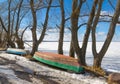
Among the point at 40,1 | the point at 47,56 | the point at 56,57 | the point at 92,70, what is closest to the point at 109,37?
the point at 92,70

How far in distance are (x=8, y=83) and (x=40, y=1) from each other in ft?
39.5

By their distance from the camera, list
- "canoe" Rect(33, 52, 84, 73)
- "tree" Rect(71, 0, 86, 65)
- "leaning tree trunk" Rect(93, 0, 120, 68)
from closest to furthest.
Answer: "leaning tree trunk" Rect(93, 0, 120, 68)
"canoe" Rect(33, 52, 84, 73)
"tree" Rect(71, 0, 86, 65)

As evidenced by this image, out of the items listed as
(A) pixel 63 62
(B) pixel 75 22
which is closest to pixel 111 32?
(B) pixel 75 22

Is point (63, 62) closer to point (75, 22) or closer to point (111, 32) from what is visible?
point (75, 22)

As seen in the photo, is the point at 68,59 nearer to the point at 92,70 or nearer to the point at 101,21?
the point at 92,70

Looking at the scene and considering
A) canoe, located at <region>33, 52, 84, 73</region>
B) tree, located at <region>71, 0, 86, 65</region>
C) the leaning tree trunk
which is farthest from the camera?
tree, located at <region>71, 0, 86, 65</region>

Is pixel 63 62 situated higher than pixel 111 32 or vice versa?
pixel 111 32

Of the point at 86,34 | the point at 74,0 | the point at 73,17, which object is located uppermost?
the point at 74,0

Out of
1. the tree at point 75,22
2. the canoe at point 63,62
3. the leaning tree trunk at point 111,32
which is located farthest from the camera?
the tree at point 75,22

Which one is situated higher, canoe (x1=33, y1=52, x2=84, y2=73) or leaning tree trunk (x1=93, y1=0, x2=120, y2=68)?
leaning tree trunk (x1=93, y1=0, x2=120, y2=68)

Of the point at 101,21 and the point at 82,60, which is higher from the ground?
the point at 101,21

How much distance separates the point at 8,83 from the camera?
941 centimetres

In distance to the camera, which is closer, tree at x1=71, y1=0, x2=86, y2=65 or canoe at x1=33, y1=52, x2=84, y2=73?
canoe at x1=33, y1=52, x2=84, y2=73

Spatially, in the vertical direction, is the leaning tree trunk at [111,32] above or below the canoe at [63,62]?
above
